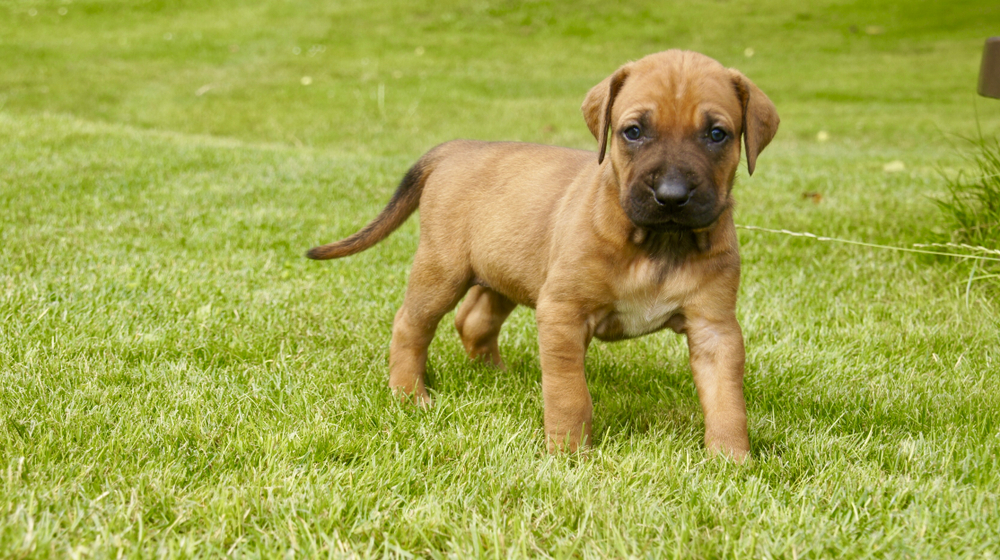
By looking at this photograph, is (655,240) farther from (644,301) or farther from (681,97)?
(681,97)

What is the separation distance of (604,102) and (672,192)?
2.15 ft

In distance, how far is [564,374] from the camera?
3061 millimetres

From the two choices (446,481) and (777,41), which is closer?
(446,481)

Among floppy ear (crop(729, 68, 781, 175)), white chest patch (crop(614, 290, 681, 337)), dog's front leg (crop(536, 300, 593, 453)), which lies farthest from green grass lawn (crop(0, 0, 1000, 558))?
floppy ear (crop(729, 68, 781, 175))

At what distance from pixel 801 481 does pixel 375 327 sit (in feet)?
8.29

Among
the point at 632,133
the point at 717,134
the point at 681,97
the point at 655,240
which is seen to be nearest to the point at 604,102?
the point at 632,133

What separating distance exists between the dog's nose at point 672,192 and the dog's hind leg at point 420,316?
3.95 feet

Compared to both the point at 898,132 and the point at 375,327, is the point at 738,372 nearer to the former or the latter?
the point at 375,327

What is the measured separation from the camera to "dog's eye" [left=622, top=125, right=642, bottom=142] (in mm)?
3039

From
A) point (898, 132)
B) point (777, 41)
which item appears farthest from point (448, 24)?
point (898, 132)

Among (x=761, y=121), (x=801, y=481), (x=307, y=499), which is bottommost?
(x=801, y=481)

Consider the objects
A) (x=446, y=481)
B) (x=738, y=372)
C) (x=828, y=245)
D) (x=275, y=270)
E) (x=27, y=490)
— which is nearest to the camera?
(x=27, y=490)

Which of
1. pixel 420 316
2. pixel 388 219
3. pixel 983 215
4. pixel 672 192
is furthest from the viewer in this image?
pixel 983 215

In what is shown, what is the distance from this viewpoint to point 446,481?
2801 mm
